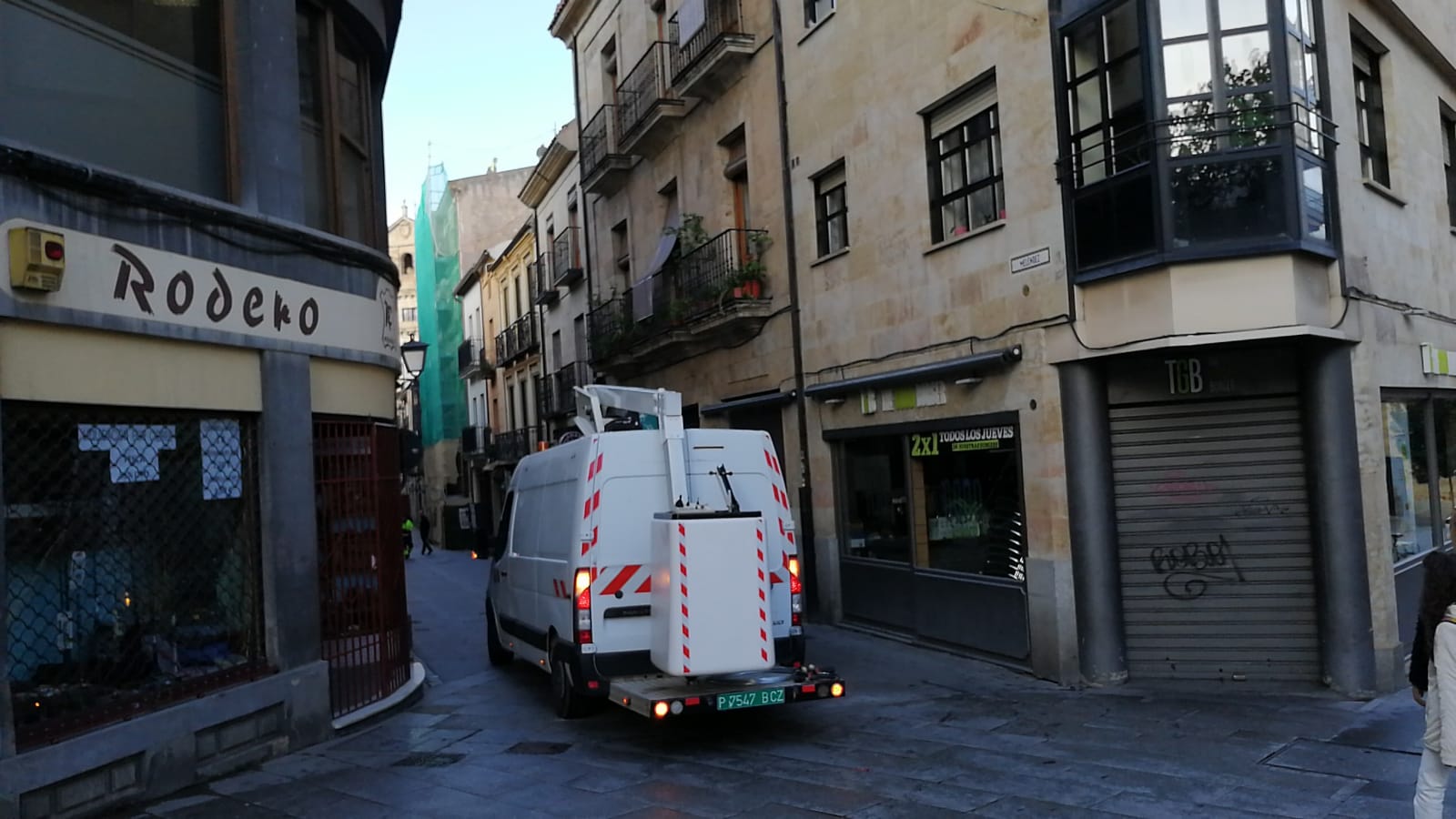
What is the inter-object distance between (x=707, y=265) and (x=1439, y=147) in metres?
A: 9.70

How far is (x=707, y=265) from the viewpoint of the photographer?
57.3 ft

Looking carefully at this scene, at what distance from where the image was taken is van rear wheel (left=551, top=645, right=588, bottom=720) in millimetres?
9289

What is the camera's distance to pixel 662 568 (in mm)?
8227

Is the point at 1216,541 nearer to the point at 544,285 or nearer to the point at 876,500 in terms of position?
the point at 876,500

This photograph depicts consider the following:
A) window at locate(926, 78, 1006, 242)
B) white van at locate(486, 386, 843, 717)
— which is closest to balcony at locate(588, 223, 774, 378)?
window at locate(926, 78, 1006, 242)

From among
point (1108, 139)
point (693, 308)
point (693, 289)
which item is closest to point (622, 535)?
point (1108, 139)

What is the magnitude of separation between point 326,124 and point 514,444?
27594 mm

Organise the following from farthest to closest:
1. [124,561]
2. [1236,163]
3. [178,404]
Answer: [1236,163], [178,404], [124,561]

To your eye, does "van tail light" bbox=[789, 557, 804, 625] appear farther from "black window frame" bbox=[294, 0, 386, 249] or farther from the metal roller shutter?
"black window frame" bbox=[294, 0, 386, 249]

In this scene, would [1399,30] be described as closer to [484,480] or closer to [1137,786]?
[1137,786]

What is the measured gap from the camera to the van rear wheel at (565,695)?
929 cm

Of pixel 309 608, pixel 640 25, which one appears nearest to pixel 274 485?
pixel 309 608

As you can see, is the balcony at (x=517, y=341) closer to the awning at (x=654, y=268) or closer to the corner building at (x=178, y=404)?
the awning at (x=654, y=268)

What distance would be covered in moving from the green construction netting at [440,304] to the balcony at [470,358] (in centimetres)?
217
